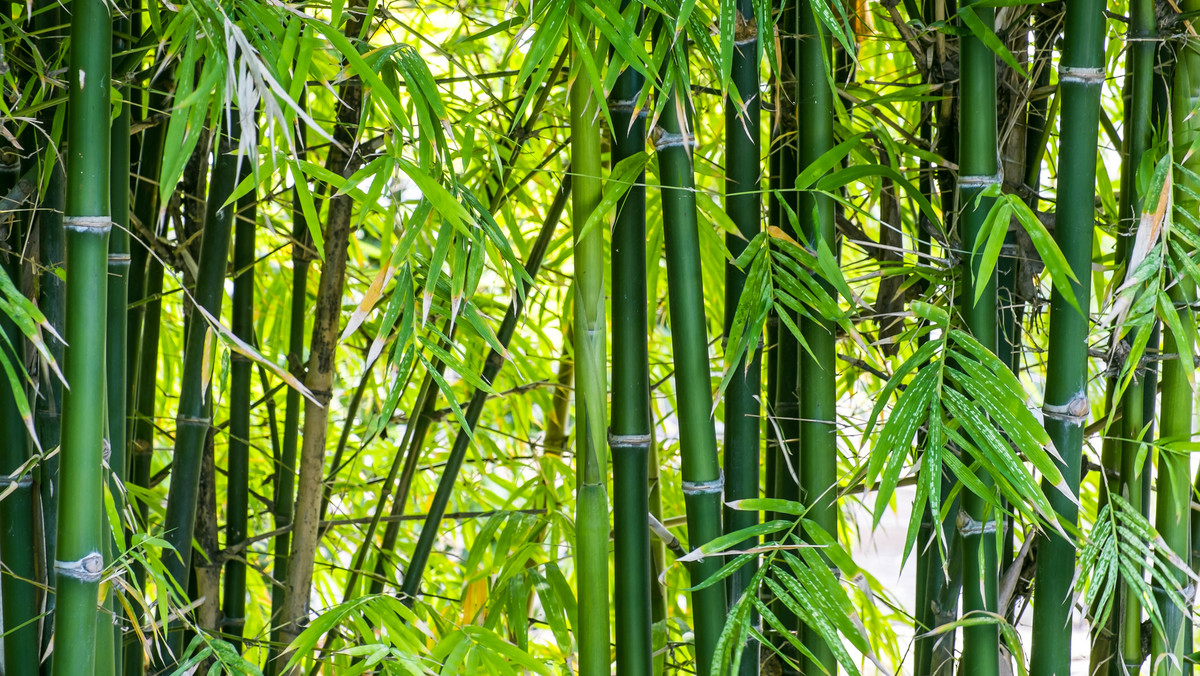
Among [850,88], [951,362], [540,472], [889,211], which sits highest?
[850,88]

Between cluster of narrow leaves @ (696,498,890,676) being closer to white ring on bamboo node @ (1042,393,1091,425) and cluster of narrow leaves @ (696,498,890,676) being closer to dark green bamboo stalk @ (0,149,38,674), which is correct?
white ring on bamboo node @ (1042,393,1091,425)

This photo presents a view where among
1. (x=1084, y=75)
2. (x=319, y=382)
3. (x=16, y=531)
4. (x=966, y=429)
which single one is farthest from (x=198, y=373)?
(x=1084, y=75)

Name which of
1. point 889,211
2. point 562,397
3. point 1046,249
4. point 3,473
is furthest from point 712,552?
point 562,397

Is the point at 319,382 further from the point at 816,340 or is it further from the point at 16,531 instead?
the point at 816,340

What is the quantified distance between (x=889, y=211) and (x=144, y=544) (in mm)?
788

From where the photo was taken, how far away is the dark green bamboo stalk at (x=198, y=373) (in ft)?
3.42

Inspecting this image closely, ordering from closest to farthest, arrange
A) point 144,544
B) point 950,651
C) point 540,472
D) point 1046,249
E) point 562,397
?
1. point 1046,249
2. point 144,544
3. point 950,651
4. point 540,472
5. point 562,397

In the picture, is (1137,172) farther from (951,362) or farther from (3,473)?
(3,473)

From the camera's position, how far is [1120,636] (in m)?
0.91

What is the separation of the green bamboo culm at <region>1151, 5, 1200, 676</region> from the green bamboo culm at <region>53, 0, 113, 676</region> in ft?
2.67

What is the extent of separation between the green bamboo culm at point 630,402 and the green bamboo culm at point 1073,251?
0.33 metres

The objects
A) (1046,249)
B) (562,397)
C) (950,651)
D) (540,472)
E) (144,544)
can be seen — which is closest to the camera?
(1046,249)

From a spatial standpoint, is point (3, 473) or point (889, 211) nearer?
point (3, 473)

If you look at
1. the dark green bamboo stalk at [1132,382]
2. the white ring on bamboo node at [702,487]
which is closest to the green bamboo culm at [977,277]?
the dark green bamboo stalk at [1132,382]
